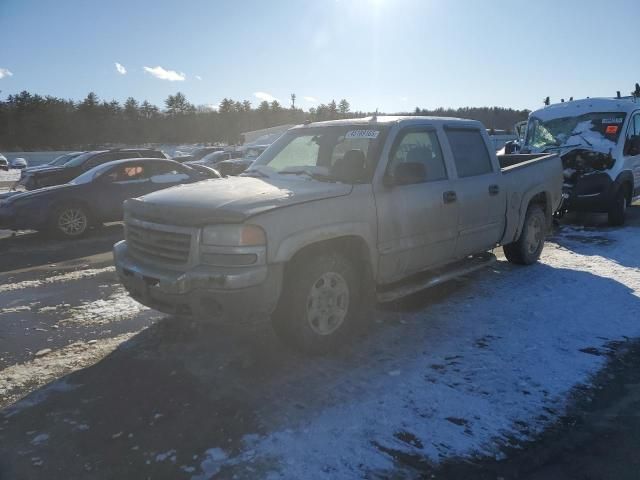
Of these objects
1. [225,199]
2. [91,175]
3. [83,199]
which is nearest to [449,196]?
[225,199]

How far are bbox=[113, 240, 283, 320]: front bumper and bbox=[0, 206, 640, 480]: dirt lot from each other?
0.54 m

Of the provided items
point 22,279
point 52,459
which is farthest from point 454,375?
point 22,279

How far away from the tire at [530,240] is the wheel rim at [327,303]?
334cm

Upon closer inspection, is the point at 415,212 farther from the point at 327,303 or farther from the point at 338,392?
the point at 338,392

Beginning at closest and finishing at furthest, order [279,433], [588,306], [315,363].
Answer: [279,433], [315,363], [588,306]

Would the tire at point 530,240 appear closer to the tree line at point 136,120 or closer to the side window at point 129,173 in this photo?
the side window at point 129,173

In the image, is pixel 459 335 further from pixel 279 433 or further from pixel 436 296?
pixel 279 433

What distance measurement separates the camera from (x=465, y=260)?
568 centimetres

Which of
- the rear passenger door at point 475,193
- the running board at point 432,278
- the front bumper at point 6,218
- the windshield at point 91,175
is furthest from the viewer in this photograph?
the windshield at point 91,175

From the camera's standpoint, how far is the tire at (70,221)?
374 inches

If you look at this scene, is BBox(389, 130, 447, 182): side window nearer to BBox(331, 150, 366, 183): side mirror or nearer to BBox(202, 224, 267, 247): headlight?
BBox(331, 150, 366, 183): side mirror

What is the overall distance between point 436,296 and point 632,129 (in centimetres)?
740

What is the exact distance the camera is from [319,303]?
4012 millimetres

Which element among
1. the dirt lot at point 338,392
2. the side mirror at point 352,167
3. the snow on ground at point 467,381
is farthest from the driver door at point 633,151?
the side mirror at point 352,167
